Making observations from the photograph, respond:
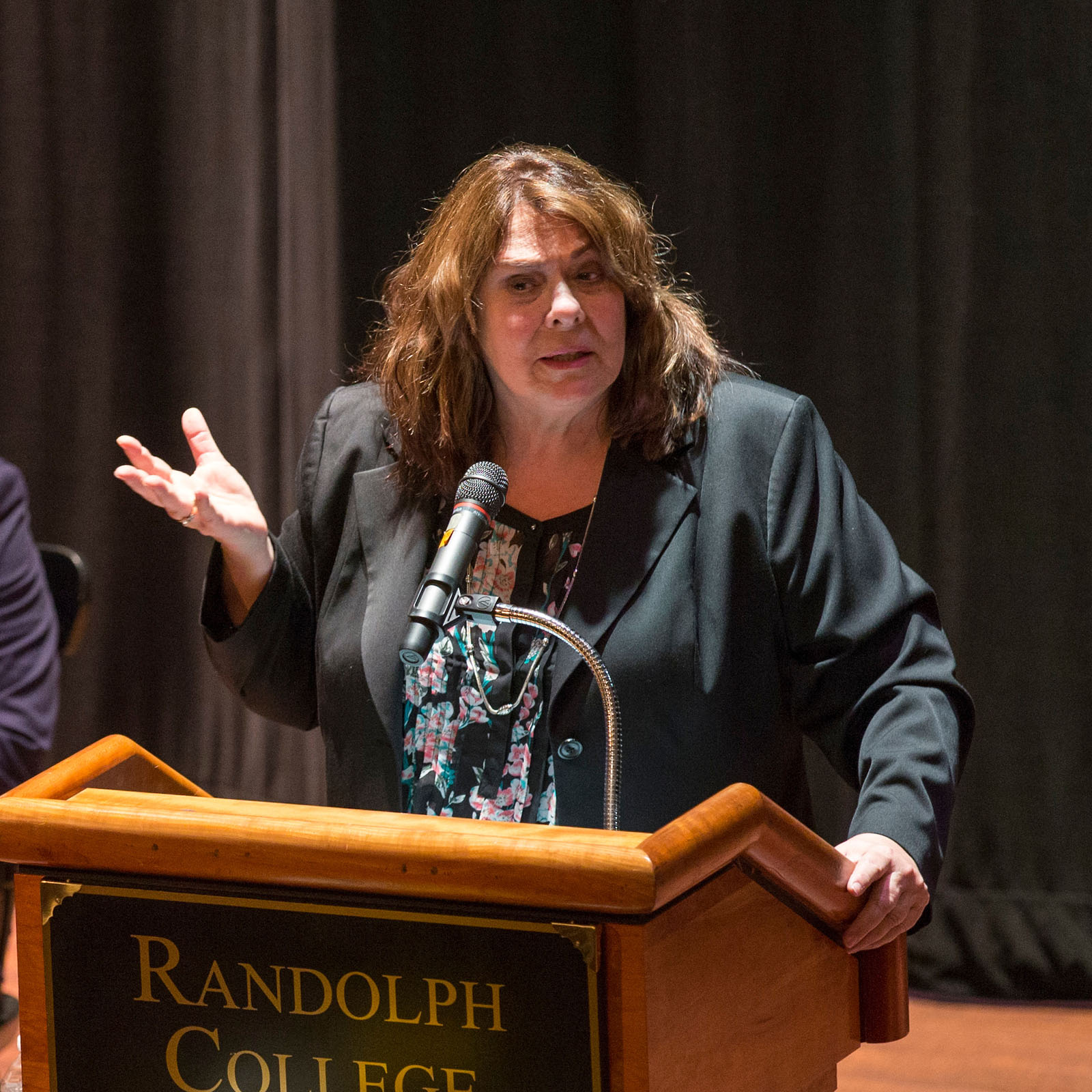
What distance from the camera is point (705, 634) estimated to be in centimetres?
165

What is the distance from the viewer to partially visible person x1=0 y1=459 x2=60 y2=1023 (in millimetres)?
2721

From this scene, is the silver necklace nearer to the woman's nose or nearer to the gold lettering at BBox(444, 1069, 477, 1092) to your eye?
the woman's nose

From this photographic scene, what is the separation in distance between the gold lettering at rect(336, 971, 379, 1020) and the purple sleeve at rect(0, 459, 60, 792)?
5.92 ft

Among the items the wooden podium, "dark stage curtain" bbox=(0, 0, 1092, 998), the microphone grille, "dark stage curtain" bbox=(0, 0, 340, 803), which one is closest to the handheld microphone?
the microphone grille

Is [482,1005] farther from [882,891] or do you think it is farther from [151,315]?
[151,315]

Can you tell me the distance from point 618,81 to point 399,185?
1.81ft

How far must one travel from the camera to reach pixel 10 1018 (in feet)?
10.1

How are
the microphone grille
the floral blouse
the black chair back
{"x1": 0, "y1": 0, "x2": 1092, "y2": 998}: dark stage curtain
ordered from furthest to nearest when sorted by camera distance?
{"x1": 0, "y1": 0, "x2": 1092, "y2": 998}: dark stage curtain → the black chair back → the floral blouse → the microphone grille

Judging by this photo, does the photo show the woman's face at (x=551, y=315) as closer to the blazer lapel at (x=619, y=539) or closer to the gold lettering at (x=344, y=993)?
the blazer lapel at (x=619, y=539)

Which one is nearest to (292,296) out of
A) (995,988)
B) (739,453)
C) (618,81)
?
(618,81)

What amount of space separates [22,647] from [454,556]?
170 cm

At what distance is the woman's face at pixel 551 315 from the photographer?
1.68m

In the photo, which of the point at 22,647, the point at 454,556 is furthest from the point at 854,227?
the point at 454,556

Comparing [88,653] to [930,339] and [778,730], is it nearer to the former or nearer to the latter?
[930,339]
